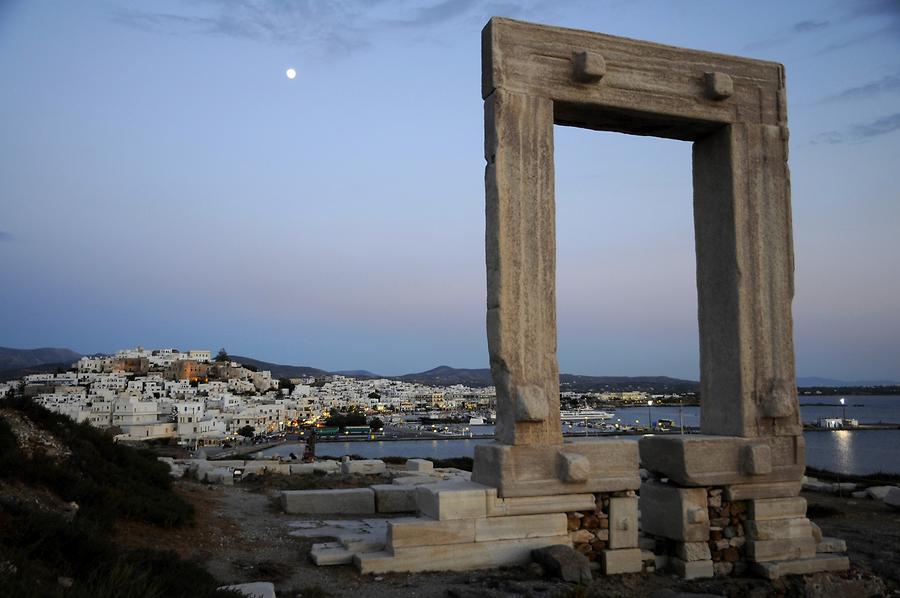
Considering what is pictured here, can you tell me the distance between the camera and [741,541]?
28.2ft

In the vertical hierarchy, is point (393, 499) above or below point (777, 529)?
below

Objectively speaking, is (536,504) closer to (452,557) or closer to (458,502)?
(458,502)

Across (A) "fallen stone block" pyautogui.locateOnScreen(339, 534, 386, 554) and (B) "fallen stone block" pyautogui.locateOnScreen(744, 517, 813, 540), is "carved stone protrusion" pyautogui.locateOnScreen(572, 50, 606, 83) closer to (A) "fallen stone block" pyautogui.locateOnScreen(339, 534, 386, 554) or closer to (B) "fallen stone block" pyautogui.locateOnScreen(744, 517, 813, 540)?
(B) "fallen stone block" pyautogui.locateOnScreen(744, 517, 813, 540)

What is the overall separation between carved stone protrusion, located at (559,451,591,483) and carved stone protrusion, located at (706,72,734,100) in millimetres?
4886

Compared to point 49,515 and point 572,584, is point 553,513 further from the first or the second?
point 49,515

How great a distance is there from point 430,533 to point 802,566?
454 cm

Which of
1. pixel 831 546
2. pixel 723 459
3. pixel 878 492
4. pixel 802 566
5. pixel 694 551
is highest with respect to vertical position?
pixel 723 459

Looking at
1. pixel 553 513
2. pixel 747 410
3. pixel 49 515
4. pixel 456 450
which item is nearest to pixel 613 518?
pixel 553 513

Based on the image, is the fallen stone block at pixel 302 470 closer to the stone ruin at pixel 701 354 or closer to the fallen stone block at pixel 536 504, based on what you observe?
the stone ruin at pixel 701 354

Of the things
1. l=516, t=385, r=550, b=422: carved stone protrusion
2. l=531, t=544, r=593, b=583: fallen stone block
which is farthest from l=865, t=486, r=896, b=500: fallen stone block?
l=516, t=385, r=550, b=422: carved stone protrusion

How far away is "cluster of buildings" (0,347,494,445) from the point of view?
2322 inches

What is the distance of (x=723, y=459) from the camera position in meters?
8.53

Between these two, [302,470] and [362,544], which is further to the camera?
[302,470]

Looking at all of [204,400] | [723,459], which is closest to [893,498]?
[723,459]
